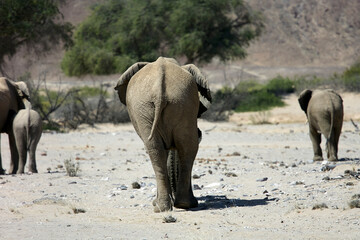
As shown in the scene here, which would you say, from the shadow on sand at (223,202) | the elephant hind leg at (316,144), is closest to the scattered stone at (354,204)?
the shadow on sand at (223,202)

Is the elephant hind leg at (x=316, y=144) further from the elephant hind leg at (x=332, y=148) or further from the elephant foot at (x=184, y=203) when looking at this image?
the elephant foot at (x=184, y=203)

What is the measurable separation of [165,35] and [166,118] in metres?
30.9

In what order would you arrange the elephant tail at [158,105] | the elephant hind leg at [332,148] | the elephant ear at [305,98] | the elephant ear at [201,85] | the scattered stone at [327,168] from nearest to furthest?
the elephant tail at [158,105], the elephant ear at [201,85], the scattered stone at [327,168], the elephant hind leg at [332,148], the elephant ear at [305,98]

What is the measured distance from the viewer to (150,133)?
24.1 ft

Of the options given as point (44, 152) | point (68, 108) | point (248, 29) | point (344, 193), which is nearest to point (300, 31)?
point (248, 29)

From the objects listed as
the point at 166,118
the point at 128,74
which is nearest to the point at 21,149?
the point at 128,74

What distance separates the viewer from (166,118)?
728 cm

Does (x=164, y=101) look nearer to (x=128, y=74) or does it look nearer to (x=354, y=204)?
(x=128, y=74)

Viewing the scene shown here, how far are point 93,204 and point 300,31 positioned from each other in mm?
72491

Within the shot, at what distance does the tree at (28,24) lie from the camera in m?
25.6

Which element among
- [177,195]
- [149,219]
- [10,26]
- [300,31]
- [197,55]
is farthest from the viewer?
[300,31]

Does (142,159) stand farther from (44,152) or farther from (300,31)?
(300,31)

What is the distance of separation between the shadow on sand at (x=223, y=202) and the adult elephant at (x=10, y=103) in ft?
17.8

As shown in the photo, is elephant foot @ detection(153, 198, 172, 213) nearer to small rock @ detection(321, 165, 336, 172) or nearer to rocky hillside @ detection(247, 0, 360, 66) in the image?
small rock @ detection(321, 165, 336, 172)
